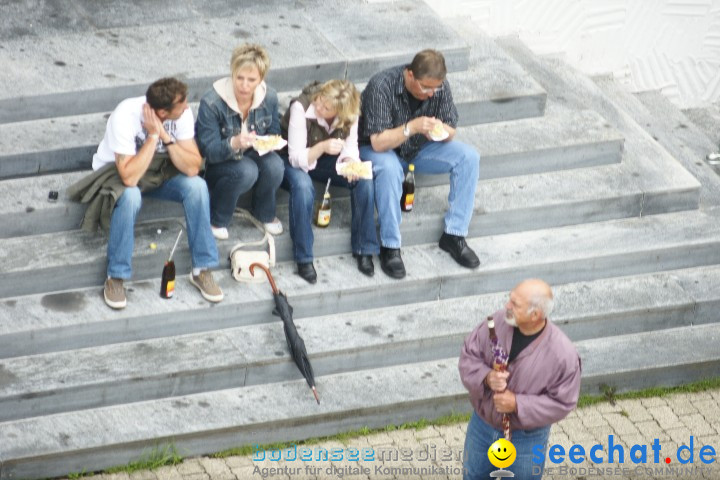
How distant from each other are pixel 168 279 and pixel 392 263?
1503mm

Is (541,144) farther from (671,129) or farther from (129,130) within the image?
(129,130)

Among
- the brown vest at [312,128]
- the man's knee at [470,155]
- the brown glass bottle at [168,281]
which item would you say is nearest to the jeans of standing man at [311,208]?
the brown vest at [312,128]

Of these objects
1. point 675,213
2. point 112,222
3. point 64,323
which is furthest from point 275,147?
point 675,213

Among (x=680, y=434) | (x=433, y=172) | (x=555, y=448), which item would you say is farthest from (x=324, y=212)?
(x=680, y=434)

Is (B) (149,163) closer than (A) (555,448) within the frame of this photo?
Yes

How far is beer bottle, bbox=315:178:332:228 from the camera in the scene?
32.4 feet

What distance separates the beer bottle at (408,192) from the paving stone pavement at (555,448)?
5.25ft

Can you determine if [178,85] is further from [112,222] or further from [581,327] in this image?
[581,327]

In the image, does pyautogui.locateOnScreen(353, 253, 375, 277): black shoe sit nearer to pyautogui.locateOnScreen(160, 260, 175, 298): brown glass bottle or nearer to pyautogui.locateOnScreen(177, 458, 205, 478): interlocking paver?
pyautogui.locateOnScreen(160, 260, 175, 298): brown glass bottle

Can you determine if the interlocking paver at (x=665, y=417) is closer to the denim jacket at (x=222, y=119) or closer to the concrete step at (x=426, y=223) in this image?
the concrete step at (x=426, y=223)

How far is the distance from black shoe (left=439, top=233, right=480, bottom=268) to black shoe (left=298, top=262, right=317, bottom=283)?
98 cm

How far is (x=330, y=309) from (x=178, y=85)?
1865mm

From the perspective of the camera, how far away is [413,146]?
9984mm

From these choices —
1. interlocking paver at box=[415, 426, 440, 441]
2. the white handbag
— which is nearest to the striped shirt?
the white handbag
